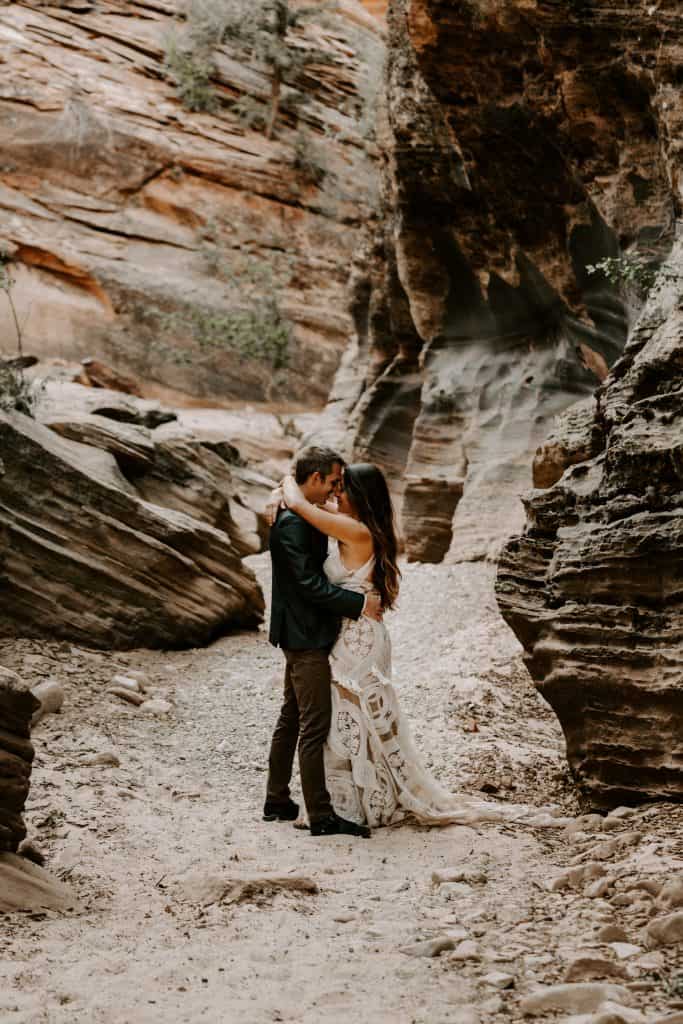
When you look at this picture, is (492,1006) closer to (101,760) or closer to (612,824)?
(612,824)

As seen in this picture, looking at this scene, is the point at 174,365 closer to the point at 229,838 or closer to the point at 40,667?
the point at 40,667

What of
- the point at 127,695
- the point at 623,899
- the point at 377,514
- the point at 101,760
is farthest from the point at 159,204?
the point at 623,899

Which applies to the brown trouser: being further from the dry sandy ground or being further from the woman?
the dry sandy ground

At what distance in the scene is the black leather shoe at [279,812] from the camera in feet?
18.4

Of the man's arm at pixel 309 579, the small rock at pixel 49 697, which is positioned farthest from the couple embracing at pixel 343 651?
the small rock at pixel 49 697

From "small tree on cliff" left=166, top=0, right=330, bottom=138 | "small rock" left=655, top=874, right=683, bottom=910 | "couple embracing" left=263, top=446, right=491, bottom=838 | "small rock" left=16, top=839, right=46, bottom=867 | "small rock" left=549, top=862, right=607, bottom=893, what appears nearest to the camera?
"small rock" left=655, top=874, right=683, bottom=910

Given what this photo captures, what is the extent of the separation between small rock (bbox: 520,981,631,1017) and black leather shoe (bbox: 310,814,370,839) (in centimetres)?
243

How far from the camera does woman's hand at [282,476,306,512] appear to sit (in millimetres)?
5441

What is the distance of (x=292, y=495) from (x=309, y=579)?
1.50ft

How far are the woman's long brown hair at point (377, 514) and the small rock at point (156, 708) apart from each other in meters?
2.92

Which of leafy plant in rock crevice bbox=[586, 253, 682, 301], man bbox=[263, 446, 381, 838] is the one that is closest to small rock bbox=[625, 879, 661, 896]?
man bbox=[263, 446, 381, 838]

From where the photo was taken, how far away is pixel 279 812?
562cm

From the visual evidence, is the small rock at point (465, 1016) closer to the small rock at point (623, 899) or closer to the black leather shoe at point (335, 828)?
the small rock at point (623, 899)

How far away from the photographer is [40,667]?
8.02 m
